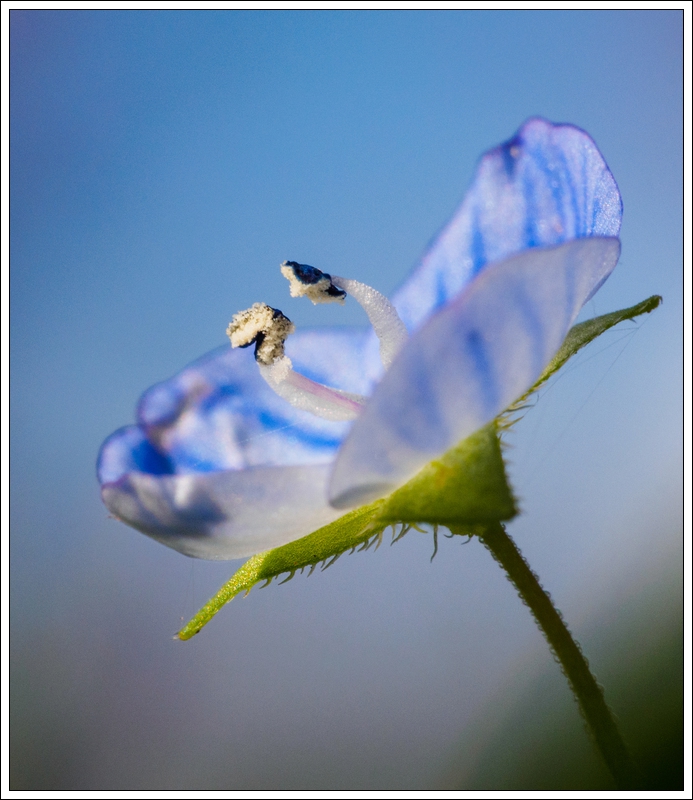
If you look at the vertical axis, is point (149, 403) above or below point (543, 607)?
above

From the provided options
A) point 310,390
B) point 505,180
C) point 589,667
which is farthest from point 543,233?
point 589,667

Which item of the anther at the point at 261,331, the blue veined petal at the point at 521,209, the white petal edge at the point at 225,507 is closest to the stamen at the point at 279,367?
the anther at the point at 261,331

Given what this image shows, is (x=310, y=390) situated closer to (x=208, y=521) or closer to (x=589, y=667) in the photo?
(x=208, y=521)

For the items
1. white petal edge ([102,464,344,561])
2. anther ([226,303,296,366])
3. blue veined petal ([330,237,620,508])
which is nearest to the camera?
blue veined petal ([330,237,620,508])

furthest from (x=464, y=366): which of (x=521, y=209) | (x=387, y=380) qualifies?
(x=521, y=209)

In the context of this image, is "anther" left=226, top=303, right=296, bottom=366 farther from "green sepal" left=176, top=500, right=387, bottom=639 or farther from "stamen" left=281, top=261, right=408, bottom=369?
"green sepal" left=176, top=500, right=387, bottom=639

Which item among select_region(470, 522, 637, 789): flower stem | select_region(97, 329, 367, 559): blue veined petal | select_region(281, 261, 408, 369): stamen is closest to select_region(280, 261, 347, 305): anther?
select_region(281, 261, 408, 369): stamen
